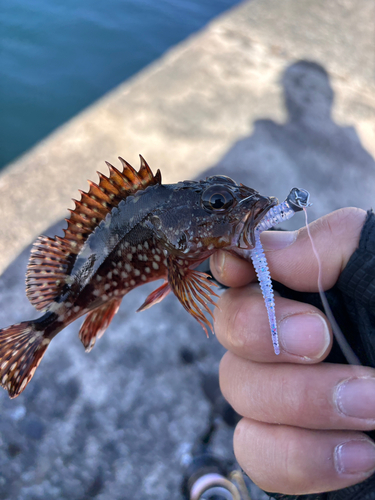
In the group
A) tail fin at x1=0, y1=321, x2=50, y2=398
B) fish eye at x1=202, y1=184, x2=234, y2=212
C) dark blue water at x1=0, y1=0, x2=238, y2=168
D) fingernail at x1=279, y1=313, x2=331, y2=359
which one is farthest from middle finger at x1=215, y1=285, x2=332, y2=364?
dark blue water at x1=0, y1=0, x2=238, y2=168

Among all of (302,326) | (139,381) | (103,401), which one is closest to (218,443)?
(139,381)

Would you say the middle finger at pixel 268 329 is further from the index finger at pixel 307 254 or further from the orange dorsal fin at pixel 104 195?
the orange dorsal fin at pixel 104 195

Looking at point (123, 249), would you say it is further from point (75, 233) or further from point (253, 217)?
point (253, 217)

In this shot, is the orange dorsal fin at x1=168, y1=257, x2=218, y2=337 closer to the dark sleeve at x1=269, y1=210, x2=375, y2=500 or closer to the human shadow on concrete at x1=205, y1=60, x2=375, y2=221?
the dark sleeve at x1=269, y1=210, x2=375, y2=500

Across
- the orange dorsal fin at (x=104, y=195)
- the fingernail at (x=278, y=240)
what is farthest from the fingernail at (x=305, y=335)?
the orange dorsal fin at (x=104, y=195)

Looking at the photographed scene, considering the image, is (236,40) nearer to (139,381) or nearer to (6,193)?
(6,193)
